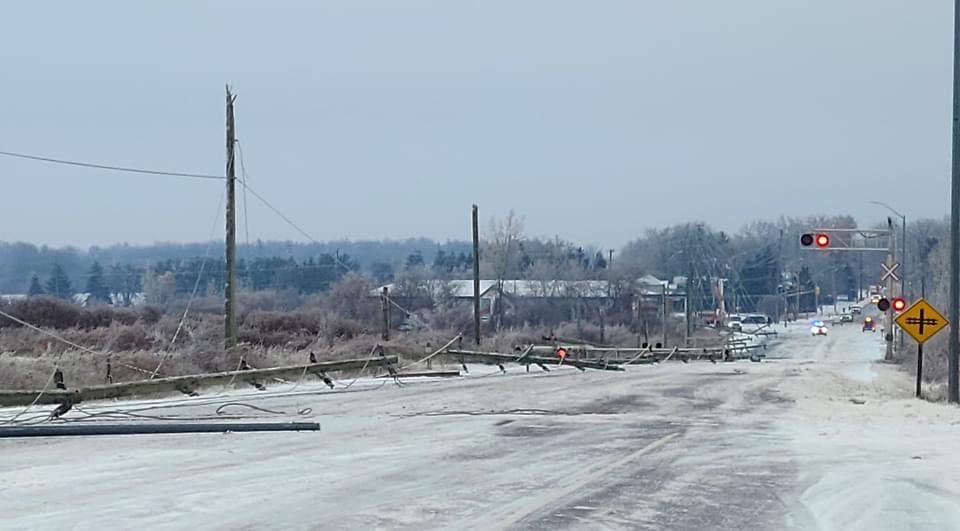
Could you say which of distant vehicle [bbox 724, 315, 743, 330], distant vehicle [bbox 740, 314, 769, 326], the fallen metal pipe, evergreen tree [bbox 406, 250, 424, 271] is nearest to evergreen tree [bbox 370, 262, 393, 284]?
evergreen tree [bbox 406, 250, 424, 271]

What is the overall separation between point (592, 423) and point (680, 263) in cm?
13503

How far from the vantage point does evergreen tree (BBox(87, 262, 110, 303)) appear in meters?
108

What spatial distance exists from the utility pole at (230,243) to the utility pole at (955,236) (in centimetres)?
1661

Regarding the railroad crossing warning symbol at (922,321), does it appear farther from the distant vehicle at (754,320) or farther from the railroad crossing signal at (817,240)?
the distant vehicle at (754,320)

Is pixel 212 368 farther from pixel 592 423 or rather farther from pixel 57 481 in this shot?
pixel 57 481

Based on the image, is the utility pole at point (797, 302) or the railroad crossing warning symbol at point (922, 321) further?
the utility pole at point (797, 302)

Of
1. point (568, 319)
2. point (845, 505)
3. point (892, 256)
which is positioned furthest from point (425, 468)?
point (568, 319)

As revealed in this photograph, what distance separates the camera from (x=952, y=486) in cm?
1245

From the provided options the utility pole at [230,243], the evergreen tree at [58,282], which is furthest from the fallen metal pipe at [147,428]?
the evergreen tree at [58,282]

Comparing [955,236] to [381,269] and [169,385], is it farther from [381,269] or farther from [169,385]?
[381,269]

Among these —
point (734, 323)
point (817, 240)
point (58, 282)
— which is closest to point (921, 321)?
point (817, 240)

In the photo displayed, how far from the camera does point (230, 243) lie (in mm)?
30203

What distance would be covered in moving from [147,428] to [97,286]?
96.9m

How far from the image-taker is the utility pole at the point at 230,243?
30109 millimetres
